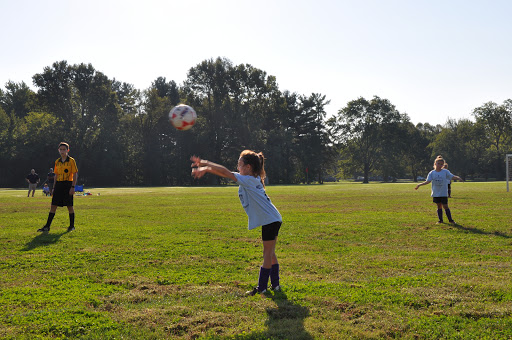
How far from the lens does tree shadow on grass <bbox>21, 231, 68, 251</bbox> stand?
999 centimetres

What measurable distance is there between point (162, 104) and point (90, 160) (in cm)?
1648

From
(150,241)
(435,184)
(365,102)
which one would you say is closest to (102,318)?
(150,241)

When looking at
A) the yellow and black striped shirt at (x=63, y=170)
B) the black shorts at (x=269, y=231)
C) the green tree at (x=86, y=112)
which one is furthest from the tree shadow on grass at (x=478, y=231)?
the green tree at (x=86, y=112)

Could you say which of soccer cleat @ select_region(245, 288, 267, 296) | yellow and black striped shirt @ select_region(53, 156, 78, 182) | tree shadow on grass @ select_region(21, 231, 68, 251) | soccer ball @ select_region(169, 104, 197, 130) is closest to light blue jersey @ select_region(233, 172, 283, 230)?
soccer cleat @ select_region(245, 288, 267, 296)

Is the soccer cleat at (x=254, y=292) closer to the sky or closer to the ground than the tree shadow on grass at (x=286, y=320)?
closer to the sky

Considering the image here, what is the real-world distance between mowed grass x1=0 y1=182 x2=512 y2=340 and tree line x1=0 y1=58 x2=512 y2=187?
62.3 metres

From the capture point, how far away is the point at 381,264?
26.5ft

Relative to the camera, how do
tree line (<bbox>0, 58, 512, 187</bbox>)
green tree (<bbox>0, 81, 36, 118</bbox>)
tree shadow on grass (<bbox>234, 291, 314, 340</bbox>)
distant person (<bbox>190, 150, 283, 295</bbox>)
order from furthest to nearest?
1. green tree (<bbox>0, 81, 36, 118</bbox>)
2. tree line (<bbox>0, 58, 512, 187</bbox>)
3. distant person (<bbox>190, 150, 283, 295</bbox>)
4. tree shadow on grass (<bbox>234, 291, 314, 340</bbox>)

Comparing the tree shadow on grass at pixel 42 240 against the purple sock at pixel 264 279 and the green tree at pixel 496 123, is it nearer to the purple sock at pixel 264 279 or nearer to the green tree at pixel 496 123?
the purple sock at pixel 264 279

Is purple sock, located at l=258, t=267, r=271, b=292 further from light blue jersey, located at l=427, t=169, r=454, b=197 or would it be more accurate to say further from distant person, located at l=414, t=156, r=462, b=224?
Answer: light blue jersey, located at l=427, t=169, r=454, b=197

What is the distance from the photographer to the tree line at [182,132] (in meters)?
69.8

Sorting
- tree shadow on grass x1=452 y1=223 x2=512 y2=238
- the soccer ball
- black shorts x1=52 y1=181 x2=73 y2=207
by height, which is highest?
the soccer ball

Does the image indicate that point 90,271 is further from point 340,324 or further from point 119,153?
point 119,153

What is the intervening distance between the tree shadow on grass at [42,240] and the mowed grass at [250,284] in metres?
0.03
